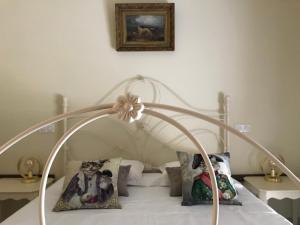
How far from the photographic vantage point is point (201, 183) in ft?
7.55

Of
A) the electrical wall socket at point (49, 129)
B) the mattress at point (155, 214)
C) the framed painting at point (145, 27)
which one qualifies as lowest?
the mattress at point (155, 214)

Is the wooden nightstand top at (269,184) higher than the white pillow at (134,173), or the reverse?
the white pillow at (134,173)

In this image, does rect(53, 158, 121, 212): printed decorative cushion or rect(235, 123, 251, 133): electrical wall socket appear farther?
rect(235, 123, 251, 133): electrical wall socket

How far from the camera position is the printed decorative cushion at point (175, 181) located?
246 cm

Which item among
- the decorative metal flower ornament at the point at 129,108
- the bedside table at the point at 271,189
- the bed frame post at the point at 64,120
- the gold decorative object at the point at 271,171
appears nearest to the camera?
the decorative metal flower ornament at the point at 129,108

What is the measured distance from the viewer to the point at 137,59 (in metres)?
3.06

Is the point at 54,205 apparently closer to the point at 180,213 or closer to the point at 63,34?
the point at 180,213

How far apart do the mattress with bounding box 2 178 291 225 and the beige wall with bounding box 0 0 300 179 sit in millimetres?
963

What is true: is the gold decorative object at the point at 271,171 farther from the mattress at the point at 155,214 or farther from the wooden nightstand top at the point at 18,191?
the wooden nightstand top at the point at 18,191

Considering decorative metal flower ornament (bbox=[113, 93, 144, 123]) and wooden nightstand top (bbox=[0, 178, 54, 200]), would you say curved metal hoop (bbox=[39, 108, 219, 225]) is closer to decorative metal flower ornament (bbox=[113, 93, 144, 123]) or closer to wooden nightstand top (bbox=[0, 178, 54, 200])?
decorative metal flower ornament (bbox=[113, 93, 144, 123])

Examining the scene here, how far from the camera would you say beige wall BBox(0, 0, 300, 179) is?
3029mm

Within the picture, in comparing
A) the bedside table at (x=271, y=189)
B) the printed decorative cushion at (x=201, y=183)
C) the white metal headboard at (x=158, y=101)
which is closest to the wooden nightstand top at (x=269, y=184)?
the bedside table at (x=271, y=189)

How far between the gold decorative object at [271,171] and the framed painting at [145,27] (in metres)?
1.32

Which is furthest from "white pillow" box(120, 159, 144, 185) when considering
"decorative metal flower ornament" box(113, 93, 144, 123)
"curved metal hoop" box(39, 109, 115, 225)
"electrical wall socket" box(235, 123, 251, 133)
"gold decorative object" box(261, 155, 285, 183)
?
"decorative metal flower ornament" box(113, 93, 144, 123)
